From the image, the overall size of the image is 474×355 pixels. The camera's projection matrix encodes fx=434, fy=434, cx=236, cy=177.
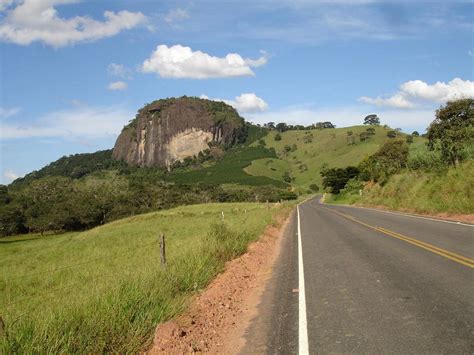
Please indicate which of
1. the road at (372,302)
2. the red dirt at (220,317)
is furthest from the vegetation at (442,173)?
the red dirt at (220,317)

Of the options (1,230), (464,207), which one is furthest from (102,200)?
(464,207)

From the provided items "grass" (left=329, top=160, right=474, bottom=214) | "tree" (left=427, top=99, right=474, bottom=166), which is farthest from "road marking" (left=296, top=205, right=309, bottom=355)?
"tree" (left=427, top=99, right=474, bottom=166)

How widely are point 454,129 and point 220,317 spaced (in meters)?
30.6

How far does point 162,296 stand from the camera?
767 cm

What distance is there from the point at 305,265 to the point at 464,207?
596 inches

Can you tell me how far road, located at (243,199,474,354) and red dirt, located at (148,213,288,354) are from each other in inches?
11.5

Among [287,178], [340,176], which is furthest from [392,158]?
[287,178]

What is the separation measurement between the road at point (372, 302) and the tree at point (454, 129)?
21.3m

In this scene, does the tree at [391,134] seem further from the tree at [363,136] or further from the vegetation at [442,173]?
the vegetation at [442,173]

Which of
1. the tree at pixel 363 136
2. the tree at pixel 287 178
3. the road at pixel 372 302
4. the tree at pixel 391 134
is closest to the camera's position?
the road at pixel 372 302

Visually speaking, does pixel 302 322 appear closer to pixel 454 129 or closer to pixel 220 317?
pixel 220 317

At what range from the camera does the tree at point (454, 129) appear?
1254 inches

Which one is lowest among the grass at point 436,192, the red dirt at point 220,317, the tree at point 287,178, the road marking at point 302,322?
the red dirt at point 220,317

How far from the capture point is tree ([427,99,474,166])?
31.8m
